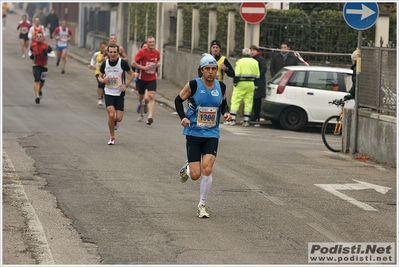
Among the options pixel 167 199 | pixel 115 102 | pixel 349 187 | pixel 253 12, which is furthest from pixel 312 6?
pixel 167 199

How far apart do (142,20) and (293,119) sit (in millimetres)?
18001

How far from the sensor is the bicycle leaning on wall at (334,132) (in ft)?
58.2

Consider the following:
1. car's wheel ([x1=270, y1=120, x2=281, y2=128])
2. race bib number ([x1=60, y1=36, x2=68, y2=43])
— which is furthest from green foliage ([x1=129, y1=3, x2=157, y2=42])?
car's wheel ([x1=270, y1=120, x2=281, y2=128])

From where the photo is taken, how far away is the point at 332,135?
710 inches

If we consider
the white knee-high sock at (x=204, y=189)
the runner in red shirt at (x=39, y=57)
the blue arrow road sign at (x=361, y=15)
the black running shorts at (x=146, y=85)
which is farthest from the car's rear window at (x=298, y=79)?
the white knee-high sock at (x=204, y=189)

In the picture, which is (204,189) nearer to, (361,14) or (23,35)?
(361,14)

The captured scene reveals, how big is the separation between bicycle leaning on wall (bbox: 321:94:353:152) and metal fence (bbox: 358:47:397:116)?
566mm

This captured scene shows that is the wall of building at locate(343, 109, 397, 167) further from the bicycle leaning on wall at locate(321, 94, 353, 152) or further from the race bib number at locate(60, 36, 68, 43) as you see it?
the race bib number at locate(60, 36, 68, 43)

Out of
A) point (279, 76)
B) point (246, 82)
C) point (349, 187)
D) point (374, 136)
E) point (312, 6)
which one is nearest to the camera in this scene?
point (349, 187)

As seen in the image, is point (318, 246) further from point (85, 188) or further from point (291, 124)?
point (291, 124)

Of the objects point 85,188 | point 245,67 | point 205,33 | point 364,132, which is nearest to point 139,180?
point 85,188

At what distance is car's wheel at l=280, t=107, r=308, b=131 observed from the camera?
2206 centimetres

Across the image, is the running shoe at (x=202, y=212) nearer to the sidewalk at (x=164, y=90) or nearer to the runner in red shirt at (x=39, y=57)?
the runner in red shirt at (x=39, y=57)

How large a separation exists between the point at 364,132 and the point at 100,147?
468 cm
